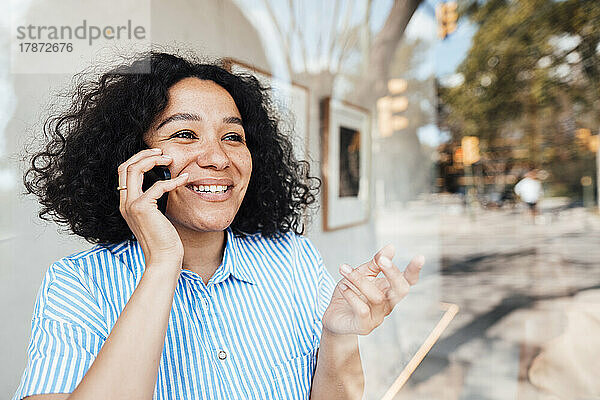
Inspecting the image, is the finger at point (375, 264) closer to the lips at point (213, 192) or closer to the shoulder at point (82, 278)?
the lips at point (213, 192)

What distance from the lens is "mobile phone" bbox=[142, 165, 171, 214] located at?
2.23ft

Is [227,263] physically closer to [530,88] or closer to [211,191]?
[211,191]

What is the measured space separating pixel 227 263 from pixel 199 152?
0.18 meters

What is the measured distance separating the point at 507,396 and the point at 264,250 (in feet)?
4.36

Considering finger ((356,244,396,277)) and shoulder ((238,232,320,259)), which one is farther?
shoulder ((238,232,320,259))

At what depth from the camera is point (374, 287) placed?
64cm

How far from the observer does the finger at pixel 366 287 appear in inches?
24.9

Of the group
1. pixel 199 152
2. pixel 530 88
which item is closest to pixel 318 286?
pixel 199 152

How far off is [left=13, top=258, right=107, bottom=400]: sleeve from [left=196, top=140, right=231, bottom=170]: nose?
22 cm

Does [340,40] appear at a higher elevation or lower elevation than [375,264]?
higher

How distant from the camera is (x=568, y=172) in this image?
2178 millimetres

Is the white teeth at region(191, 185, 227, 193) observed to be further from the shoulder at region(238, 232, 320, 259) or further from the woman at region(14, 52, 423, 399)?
the shoulder at region(238, 232, 320, 259)

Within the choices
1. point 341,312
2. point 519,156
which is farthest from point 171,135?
point 519,156

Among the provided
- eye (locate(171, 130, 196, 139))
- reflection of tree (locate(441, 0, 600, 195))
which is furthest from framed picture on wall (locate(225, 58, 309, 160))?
reflection of tree (locate(441, 0, 600, 195))
